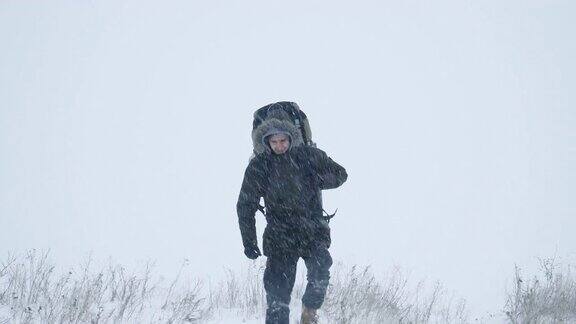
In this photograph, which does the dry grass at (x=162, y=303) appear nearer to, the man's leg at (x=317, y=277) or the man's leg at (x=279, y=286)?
the man's leg at (x=317, y=277)

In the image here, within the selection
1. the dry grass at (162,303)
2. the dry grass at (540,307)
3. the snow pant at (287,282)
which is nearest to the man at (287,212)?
the snow pant at (287,282)

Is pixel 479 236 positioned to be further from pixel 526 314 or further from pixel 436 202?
pixel 436 202

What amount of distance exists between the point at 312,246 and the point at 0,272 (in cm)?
320

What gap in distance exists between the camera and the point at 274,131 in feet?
14.0

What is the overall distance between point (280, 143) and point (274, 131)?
0.46 ft

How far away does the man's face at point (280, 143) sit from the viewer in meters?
4.32

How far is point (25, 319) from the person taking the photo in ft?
11.9

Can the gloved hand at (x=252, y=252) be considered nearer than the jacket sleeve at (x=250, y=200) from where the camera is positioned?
Yes

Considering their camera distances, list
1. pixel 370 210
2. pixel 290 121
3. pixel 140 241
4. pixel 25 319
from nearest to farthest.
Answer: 1. pixel 25 319
2. pixel 290 121
3. pixel 140 241
4. pixel 370 210

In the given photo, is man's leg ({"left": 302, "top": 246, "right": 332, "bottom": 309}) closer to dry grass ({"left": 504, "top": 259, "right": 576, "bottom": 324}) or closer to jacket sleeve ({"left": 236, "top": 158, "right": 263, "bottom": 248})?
jacket sleeve ({"left": 236, "top": 158, "right": 263, "bottom": 248})

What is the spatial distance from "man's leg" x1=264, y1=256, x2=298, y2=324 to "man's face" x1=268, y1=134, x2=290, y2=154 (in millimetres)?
1064

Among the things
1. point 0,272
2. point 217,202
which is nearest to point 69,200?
point 217,202

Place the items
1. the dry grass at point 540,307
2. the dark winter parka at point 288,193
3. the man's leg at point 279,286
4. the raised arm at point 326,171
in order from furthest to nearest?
1. the dry grass at point 540,307
2. the raised arm at point 326,171
3. the dark winter parka at point 288,193
4. the man's leg at point 279,286

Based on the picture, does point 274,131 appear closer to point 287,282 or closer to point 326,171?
point 326,171
